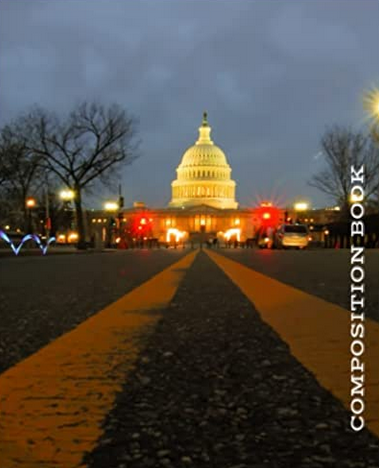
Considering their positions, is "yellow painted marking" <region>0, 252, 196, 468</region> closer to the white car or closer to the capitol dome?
the white car

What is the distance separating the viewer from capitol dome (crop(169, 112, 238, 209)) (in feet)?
615

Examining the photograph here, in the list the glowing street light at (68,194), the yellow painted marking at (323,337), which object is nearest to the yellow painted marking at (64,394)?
the yellow painted marking at (323,337)

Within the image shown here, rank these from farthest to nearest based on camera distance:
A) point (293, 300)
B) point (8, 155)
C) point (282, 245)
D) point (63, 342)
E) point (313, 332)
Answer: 1. point (282, 245)
2. point (8, 155)
3. point (293, 300)
4. point (313, 332)
5. point (63, 342)

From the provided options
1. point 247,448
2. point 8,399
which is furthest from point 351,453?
point 8,399

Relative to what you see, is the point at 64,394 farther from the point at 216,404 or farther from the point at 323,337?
the point at 323,337

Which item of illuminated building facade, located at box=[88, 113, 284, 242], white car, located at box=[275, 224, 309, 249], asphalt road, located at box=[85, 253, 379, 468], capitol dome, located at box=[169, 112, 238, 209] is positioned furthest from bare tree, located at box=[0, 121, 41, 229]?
capitol dome, located at box=[169, 112, 238, 209]

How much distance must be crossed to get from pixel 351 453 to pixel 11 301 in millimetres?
7083

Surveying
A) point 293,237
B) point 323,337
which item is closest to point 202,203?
point 293,237

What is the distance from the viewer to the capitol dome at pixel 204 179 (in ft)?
615

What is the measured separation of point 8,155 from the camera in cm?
4247

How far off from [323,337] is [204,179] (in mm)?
183215

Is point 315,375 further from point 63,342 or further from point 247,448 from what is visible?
point 63,342

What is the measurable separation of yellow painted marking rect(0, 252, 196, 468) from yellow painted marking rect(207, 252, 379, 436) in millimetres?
1090

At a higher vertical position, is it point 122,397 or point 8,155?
point 8,155
